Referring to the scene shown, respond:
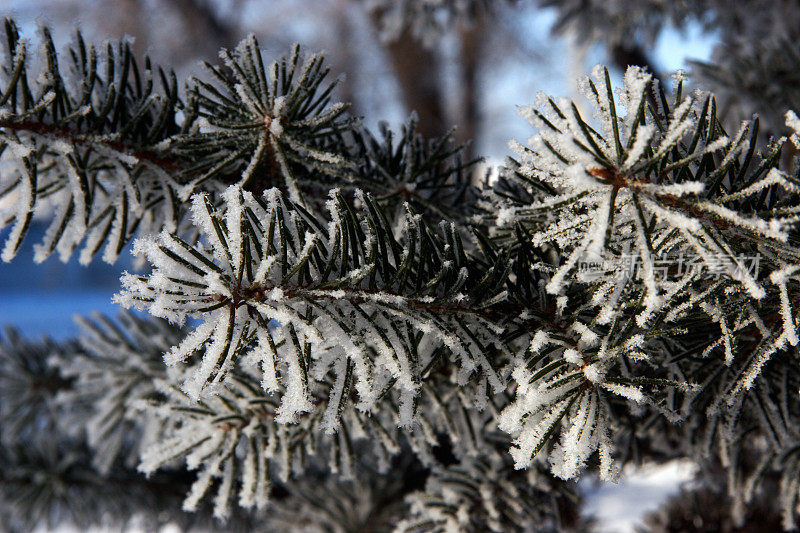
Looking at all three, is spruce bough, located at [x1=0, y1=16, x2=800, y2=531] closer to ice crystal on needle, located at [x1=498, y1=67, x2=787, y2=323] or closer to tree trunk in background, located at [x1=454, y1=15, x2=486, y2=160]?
ice crystal on needle, located at [x1=498, y1=67, x2=787, y2=323]

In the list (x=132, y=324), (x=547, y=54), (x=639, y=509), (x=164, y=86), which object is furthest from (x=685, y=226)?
(x=547, y=54)

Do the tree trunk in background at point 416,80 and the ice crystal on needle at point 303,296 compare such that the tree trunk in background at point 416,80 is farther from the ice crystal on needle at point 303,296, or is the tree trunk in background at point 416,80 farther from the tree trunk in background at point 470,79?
the ice crystal on needle at point 303,296

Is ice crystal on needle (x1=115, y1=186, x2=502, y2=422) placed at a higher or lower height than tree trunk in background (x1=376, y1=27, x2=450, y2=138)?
lower

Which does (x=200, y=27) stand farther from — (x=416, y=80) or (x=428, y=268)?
(x=428, y=268)

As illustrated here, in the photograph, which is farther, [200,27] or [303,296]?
A: [200,27]

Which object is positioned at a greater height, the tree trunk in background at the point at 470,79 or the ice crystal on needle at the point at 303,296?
the tree trunk in background at the point at 470,79
